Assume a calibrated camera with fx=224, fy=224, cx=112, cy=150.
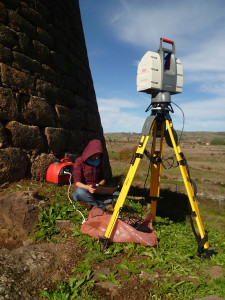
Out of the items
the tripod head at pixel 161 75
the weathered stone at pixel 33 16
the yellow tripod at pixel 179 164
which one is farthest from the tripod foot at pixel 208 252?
the weathered stone at pixel 33 16

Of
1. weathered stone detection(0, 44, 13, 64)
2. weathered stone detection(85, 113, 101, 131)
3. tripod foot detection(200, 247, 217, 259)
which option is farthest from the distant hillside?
tripod foot detection(200, 247, 217, 259)

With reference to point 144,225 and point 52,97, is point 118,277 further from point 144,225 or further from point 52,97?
point 52,97

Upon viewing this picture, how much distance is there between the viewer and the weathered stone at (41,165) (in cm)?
472

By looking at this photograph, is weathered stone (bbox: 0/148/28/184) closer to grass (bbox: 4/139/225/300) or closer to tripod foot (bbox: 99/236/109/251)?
grass (bbox: 4/139/225/300)

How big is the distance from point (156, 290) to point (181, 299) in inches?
9.9

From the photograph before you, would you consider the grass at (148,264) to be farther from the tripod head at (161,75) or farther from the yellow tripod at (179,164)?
the tripod head at (161,75)

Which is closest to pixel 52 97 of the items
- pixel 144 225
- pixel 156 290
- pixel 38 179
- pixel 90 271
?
pixel 38 179

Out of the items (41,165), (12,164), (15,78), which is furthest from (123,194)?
(15,78)

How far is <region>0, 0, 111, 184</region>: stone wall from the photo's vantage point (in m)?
4.31

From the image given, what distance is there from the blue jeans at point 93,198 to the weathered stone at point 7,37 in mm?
3151

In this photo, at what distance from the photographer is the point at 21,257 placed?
8.53ft

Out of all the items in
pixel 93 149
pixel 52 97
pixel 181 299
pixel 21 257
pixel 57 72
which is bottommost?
pixel 181 299

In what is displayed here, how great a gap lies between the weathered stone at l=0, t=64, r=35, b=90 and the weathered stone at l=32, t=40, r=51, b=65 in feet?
2.02

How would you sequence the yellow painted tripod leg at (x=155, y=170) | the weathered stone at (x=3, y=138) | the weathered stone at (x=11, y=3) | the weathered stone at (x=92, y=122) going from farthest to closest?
the weathered stone at (x=92, y=122) → the weathered stone at (x=11, y=3) → the weathered stone at (x=3, y=138) → the yellow painted tripod leg at (x=155, y=170)
